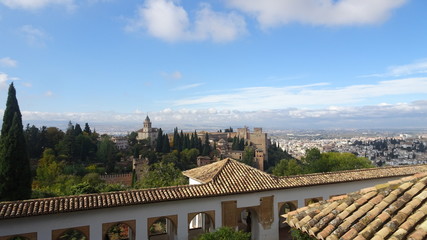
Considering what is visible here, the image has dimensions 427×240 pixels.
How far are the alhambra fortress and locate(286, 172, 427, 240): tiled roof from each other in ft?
0.04

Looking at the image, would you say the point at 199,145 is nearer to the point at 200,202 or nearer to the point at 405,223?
the point at 200,202

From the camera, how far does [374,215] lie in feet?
12.3

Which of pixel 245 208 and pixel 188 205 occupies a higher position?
pixel 188 205

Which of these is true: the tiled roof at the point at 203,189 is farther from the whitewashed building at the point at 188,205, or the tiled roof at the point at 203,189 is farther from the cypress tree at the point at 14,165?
the cypress tree at the point at 14,165

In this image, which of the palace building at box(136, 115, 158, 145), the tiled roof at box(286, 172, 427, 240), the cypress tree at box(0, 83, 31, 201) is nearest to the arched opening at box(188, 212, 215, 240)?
the tiled roof at box(286, 172, 427, 240)

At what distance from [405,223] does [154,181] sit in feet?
76.3

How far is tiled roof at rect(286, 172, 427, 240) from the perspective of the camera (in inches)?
131

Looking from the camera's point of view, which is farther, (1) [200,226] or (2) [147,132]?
(2) [147,132]

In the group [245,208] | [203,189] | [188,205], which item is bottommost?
[245,208]

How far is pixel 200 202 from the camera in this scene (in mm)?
12562

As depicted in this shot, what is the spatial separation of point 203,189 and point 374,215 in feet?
31.0

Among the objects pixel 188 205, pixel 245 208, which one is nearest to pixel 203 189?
pixel 188 205

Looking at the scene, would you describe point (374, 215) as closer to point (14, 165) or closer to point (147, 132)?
point (14, 165)

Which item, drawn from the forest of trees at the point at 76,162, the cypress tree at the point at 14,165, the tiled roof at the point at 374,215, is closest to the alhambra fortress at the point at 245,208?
the tiled roof at the point at 374,215
